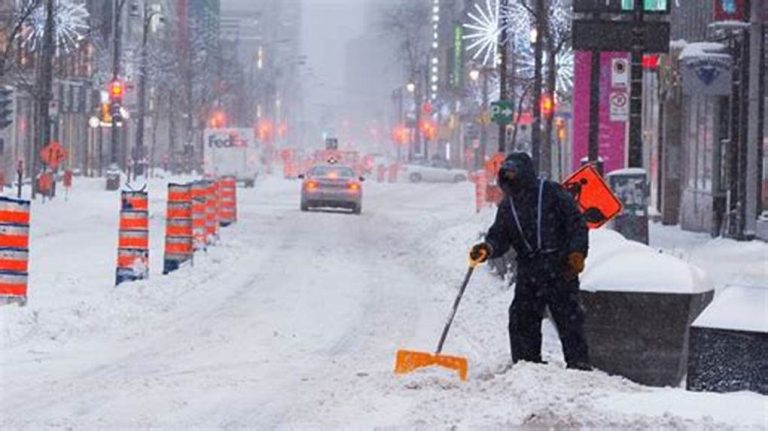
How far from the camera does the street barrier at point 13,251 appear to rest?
1458cm

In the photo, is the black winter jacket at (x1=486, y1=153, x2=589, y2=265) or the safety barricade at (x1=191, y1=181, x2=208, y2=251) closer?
the black winter jacket at (x1=486, y1=153, x2=589, y2=265)

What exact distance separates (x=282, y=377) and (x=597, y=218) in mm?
5152

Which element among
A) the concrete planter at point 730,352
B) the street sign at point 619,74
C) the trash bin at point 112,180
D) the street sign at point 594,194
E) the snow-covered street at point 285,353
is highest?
the street sign at point 619,74

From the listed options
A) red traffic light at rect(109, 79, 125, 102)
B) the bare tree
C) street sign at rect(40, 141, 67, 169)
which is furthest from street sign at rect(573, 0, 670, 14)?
the bare tree

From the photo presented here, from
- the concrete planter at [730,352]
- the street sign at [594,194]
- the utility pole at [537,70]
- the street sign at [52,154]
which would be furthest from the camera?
the street sign at [52,154]

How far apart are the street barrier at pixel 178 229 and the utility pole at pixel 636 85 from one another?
20.7 ft

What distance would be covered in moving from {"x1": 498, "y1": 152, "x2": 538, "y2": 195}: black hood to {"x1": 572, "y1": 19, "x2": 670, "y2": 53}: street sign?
799 cm

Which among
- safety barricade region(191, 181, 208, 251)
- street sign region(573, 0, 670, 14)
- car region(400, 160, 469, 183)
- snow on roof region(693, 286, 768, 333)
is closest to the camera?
snow on roof region(693, 286, 768, 333)

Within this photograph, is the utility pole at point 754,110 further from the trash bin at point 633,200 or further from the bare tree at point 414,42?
the bare tree at point 414,42

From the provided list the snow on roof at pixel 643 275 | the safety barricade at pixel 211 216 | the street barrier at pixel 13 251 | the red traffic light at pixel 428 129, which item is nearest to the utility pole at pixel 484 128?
the red traffic light at pixel 428 129

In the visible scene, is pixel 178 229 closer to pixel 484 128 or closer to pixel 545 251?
pixel 545 251

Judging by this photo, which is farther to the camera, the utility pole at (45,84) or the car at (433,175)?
the car at (433,175)

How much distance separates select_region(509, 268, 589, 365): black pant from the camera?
413 inches

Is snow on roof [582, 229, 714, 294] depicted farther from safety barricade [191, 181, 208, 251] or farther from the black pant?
safety barricade [191, 181, 208, 251]
